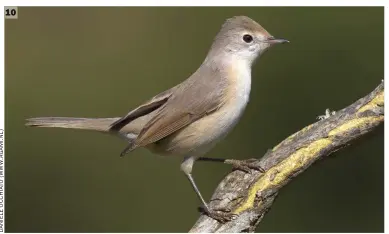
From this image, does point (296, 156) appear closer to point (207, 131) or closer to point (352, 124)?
point (352, 124)

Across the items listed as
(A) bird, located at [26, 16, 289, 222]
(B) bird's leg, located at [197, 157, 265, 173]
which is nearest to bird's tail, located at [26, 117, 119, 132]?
(A) bird, located at [26, 16, 289, 222]

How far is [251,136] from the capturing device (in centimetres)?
460

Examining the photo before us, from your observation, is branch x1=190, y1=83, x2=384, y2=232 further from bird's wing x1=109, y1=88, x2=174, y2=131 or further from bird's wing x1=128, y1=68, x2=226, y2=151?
bird's wing x1=109, y1=88, x2=174, y2=131

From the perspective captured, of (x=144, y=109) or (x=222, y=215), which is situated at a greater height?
(x=144, y=109)

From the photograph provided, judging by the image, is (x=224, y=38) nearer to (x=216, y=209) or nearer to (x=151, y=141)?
(x=151, y=141)

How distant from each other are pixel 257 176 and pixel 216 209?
27cm

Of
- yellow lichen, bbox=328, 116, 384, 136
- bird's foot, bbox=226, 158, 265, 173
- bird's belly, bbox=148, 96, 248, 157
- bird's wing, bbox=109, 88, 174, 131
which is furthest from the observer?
bird's wing, bbox=109, 88, 174, 131

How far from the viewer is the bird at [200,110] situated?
10.9 feet

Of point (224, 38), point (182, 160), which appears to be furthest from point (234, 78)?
point (182, 160)

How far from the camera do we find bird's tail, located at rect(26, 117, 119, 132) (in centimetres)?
356

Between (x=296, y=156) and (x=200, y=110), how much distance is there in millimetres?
726

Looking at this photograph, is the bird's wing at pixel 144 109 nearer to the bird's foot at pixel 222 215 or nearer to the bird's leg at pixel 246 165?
the bird's leg at pixel 246 165

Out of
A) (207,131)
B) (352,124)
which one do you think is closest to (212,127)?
(207,131)

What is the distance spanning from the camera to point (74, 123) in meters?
3.59
